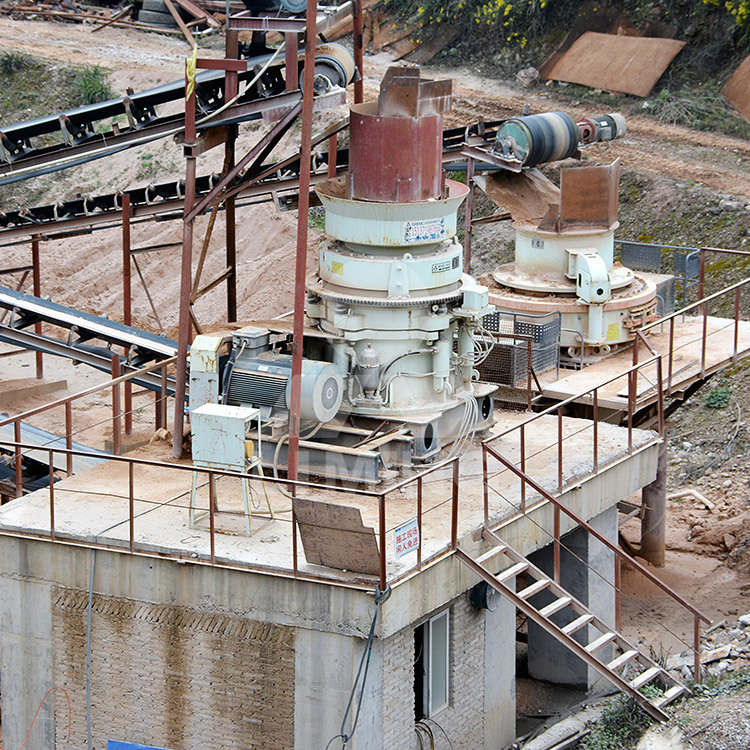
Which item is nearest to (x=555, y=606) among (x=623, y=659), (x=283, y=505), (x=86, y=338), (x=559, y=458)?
(x=623, y=659)

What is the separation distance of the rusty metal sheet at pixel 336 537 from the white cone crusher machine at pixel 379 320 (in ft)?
7.61

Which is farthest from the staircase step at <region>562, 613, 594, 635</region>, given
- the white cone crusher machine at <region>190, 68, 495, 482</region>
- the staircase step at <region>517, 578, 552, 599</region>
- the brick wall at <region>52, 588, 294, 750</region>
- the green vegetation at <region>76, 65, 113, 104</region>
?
the green vegetation at <region>76, 65, 113, 104</region>

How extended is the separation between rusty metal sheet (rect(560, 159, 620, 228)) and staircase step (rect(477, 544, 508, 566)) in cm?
911

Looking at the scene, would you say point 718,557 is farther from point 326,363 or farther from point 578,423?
point 326,363

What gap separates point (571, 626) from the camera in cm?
1805

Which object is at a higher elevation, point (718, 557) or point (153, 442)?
point (153, 442)

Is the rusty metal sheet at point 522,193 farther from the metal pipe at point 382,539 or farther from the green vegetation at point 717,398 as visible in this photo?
the metal pipe at point 382,539

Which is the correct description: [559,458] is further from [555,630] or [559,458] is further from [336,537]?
[336,537]

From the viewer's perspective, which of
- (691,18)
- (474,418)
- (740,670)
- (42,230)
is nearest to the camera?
(740,670)

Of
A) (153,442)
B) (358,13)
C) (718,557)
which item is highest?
(358,13)

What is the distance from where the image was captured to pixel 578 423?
71.6ft

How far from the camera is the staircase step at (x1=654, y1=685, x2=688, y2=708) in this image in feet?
59.8

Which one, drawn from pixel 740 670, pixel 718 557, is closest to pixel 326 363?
pixel 740 670

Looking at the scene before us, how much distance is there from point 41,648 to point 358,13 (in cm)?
943
